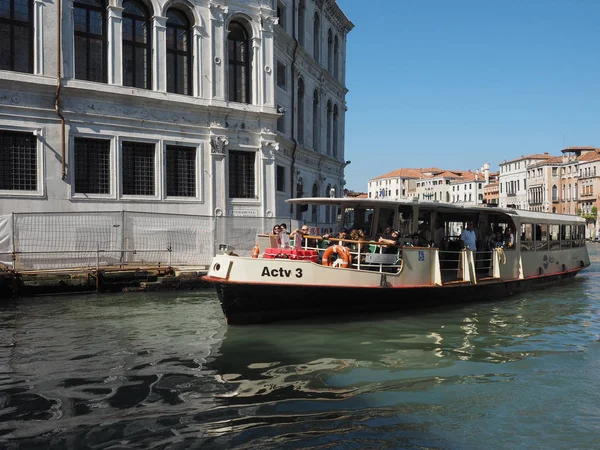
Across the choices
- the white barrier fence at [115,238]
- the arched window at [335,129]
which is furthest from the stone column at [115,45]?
the arched window at [335,129]

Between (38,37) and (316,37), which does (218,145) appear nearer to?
(38,37)

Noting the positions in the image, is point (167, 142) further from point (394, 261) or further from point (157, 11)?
point (394, 261)

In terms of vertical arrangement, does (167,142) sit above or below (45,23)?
below

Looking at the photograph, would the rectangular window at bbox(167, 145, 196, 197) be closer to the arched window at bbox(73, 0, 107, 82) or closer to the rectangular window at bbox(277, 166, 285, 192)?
the arched window at bbox(73, 0, 107, 82)

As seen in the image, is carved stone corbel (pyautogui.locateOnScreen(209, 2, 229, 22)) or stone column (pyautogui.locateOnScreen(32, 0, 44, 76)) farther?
carved stone corbel (pyautogui.locateOnScreen(209, 2, 229, 22))

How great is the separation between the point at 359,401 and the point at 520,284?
464 inches

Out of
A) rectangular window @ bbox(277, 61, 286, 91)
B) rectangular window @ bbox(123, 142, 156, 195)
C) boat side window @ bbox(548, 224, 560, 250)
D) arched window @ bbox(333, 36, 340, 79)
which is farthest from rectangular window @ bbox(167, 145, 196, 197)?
arched window @ bbox(333, 36, 340, 79)

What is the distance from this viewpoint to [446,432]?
248 inches

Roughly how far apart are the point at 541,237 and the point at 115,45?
51.3 ft

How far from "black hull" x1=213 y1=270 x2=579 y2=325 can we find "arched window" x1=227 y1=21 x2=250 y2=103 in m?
12.4

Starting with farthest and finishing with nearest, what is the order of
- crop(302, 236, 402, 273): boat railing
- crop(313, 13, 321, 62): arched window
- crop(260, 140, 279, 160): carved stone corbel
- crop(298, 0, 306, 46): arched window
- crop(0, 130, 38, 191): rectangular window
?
1. crop(313, 13, 321, 62): arched window
2. crop(298, 0, 306, 46): arched window
3. crop(260, 140, 279, 160): carved stone corbel
4. crop(0, 130, 38, 191): rectangular window
5. crop(302, 236, 402, 273): boat railing

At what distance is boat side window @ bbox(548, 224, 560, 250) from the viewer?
65.4ft

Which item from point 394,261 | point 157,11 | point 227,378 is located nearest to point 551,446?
point 227,378

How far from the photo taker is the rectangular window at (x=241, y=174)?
22438 mm
